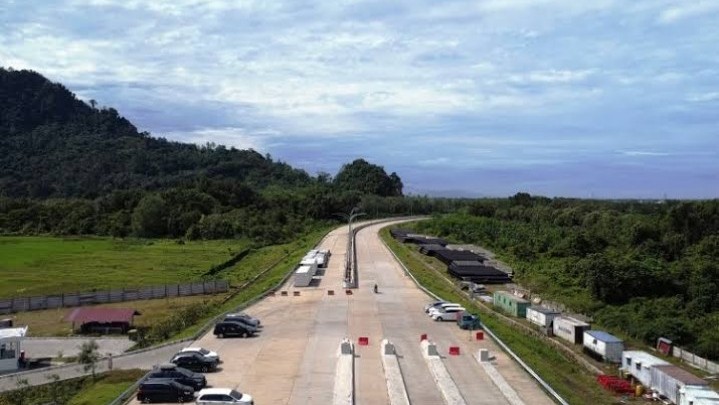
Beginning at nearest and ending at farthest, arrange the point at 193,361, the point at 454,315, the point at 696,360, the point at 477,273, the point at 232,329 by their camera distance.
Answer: the point at 193,361
the point at 696,360
the point at 232,329
the point at 454,315
the point at 477,273

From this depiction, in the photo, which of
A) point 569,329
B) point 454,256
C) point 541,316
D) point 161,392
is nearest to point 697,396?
point 569,329

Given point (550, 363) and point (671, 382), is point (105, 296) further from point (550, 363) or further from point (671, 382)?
point (671, 382)

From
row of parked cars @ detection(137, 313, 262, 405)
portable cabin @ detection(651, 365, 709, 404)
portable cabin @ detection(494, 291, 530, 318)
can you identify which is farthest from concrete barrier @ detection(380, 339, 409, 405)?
portable cabin @ detection(494, 291, 530, 318)

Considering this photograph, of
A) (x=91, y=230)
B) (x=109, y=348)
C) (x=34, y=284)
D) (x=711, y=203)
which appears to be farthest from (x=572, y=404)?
(x=91, y=230)

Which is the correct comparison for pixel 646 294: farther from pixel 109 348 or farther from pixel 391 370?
pixel 109 348

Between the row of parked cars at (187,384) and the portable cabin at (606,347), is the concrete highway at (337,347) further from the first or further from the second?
the portable cabin at (606,347)

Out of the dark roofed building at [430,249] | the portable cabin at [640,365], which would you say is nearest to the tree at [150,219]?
the dark roofed building at [430,249]
